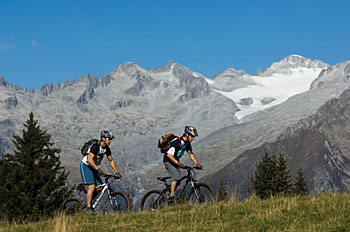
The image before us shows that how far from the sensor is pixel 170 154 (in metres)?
15.8

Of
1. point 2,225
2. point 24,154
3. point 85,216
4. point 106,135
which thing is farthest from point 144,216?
point 24,154

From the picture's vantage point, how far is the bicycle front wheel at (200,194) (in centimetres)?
1545

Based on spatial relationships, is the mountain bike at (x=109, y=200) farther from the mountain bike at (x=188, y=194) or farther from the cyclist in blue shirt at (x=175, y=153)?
the cyclist in blue shirt at (x=175, y=153)

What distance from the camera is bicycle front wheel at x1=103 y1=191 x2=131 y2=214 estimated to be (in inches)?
591

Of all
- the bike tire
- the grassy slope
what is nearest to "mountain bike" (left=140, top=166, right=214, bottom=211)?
the grassy slope

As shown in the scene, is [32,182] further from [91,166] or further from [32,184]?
[91,166]

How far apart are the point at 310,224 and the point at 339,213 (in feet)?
4.27

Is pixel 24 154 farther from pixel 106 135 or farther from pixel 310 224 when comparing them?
pixel 310 224

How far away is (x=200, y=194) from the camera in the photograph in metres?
15.9

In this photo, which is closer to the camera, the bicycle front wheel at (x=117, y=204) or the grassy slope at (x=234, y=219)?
the grassy slope at (x=234, y=219)

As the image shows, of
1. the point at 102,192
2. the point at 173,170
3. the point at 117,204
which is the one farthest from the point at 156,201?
the point at 102,192

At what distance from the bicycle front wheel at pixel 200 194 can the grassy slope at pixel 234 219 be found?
48.9 inches

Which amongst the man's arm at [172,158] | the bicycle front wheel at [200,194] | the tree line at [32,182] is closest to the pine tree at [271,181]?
the tree line at [32,182]

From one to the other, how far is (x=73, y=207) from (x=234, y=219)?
6831 mm
